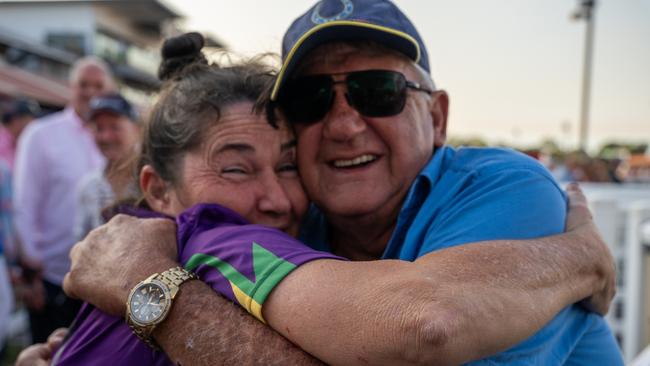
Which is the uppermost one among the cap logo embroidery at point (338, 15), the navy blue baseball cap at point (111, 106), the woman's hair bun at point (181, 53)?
the cap logo embroidery at point (338, 15)

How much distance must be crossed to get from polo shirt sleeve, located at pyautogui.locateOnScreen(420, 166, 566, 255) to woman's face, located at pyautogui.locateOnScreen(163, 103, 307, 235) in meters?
0.62

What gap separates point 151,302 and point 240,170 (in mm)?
686

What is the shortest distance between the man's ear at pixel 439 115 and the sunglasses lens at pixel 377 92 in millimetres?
294

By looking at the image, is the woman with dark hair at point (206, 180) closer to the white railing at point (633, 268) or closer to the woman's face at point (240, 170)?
the woman's face at point (240, 170)

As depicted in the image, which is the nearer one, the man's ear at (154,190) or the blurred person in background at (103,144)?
the man's ear at (154,190)

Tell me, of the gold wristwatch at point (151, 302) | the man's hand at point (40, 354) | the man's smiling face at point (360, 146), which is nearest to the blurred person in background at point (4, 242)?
the man's hand at point (40, 354)

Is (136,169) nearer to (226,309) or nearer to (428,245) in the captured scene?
(226,309)

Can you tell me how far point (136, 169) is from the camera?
8.10ft

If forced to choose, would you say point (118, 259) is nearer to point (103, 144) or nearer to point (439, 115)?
point (439, 115)

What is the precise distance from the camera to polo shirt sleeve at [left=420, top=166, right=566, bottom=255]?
1.58 m

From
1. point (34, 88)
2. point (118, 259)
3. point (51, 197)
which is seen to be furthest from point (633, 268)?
point (34, 88)

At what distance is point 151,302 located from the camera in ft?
4.92

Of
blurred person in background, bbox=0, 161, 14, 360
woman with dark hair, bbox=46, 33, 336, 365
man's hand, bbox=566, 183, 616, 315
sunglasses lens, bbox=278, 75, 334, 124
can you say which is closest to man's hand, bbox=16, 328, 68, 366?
woman with dark hair, bbox=46, 33, 336, 365

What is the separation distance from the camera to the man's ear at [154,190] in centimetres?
222
